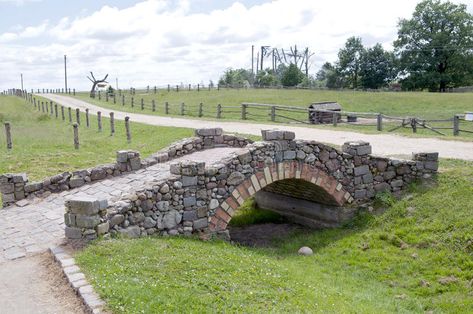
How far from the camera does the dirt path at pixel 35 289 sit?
7234 mm

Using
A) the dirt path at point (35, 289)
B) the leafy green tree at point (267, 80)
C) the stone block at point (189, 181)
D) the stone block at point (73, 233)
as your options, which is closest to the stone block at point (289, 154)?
the stone block at point (189, 181)

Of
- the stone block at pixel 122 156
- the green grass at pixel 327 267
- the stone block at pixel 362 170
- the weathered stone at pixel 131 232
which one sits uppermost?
the stone block at pixel 122 156

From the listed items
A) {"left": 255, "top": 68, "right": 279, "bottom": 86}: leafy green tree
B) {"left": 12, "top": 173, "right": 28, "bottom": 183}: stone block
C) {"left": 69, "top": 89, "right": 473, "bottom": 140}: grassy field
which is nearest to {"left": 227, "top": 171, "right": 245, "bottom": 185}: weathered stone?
{"left": 12, "top": 173, "right": 28, "bottom": 183}: stone block

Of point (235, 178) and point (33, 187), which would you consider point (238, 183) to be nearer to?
point (235, 178)

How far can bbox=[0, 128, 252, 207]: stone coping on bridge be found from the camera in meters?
12.8

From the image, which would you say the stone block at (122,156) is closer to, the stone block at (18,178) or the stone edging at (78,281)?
the stone block at (18,178)

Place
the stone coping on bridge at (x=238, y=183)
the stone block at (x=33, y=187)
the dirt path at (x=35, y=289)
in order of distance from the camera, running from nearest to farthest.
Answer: the dirt path at (x=35, y=289), the stone coping on bridge at (x=238, y=183), the stone block at (x=33, y=187)

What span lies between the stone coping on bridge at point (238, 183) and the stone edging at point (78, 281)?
706mm

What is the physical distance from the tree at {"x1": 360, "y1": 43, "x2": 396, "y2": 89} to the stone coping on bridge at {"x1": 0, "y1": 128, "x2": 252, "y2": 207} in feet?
177

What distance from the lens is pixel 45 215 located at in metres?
11.5

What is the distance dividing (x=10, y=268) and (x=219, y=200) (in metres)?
4.74

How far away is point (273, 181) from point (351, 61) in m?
60.0

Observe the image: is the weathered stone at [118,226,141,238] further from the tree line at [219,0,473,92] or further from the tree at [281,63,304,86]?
the tree at [281,63,304,86]

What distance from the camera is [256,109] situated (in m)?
40.3
